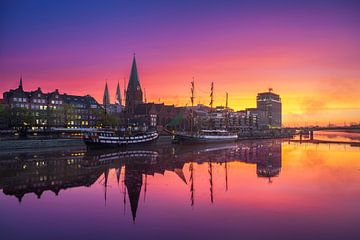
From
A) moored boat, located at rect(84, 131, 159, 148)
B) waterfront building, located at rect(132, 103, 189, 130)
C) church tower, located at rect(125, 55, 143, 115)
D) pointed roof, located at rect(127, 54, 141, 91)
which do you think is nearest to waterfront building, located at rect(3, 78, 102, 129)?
waterfront building, located at rect(132, 103, 189, 130)

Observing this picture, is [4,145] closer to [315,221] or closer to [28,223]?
[28,223]

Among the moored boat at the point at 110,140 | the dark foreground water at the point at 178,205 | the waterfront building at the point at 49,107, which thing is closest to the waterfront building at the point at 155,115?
the waterfront building at the point at 49,107

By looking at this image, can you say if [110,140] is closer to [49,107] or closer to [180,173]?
[180,173]

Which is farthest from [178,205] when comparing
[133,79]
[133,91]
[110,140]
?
[133,91]

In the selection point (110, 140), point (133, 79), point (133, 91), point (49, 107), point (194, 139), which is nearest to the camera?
point (110, 140)

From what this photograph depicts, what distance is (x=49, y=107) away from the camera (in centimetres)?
11638

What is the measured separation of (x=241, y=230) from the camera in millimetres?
14562

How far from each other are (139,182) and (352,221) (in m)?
16.5

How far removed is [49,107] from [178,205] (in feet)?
357

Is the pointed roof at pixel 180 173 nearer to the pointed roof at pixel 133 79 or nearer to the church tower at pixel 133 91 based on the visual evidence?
the church tower at pixel 133 91

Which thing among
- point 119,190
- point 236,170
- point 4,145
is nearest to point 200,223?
point 119,190

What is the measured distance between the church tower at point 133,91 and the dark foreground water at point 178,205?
376 feet

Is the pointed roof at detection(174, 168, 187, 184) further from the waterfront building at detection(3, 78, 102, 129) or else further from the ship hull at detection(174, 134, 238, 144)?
the waterfront building at detection(3, 78, 102, 129)

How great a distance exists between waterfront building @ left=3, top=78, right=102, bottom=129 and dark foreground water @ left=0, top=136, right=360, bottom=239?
79.2 metres
